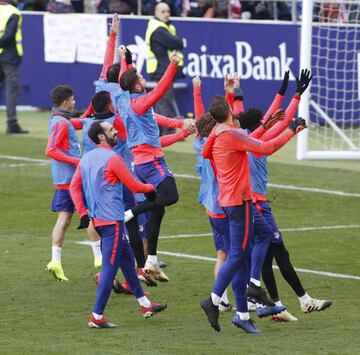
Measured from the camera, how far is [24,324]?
10.8 metres

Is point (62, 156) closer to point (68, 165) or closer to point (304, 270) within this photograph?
point (68, 165)

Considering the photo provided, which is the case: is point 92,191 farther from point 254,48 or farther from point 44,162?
point 254,48

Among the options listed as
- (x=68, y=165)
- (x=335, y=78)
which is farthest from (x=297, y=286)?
(x=335, y=78)

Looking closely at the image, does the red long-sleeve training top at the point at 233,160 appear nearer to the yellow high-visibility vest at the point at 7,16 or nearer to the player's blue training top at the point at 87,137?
the player's blue training top at the point at 87,137

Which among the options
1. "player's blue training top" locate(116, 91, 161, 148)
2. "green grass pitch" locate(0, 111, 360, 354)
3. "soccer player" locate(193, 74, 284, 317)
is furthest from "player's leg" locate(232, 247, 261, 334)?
"player's blue training top" locate(116, 91, 161, 148)

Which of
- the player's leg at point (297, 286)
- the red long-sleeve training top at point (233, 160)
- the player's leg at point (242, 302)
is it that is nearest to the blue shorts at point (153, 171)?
the player's leg at point (297, 286)

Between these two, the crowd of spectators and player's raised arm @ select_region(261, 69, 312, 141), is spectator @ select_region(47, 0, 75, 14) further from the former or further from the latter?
player's raised arm @ select_region(261, 69, 312, 141)

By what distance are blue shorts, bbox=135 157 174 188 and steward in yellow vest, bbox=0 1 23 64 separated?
11.1 metres

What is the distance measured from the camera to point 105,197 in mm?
10758

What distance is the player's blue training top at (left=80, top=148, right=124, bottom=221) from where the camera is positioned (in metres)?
10.7

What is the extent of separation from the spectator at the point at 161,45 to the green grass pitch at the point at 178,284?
2.50 metres

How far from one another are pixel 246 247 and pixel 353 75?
1316 centimetres

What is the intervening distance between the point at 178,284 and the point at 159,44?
10.7m

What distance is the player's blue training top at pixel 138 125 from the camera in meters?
12.6
